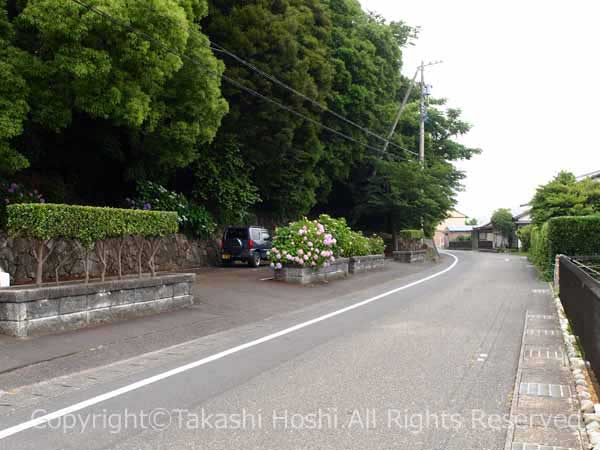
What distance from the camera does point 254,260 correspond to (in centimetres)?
2461

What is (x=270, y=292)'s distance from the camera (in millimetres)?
15172

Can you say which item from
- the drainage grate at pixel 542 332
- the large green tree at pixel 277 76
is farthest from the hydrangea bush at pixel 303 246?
the drainage grate at pixel 542 332

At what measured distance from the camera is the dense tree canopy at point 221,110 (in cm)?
1434

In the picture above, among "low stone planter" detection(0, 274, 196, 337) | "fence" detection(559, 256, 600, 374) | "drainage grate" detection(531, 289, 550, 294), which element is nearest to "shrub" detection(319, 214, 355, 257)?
"drainage grate" detection(531, 289, 550, 294)

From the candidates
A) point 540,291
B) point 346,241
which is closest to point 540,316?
point 540,291

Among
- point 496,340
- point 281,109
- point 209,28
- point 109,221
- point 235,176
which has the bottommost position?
point 496,340

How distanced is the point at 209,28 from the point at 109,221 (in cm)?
1472

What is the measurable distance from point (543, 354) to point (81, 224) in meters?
7.82

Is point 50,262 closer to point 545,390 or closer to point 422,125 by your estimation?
point 545,390

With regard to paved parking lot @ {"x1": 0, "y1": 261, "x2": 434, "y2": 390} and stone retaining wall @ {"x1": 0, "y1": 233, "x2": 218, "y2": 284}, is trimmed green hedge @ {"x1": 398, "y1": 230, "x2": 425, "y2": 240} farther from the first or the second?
paved parking lot @ {"x1": 0, "y1": 261, "x2": 434, "y2": 390}

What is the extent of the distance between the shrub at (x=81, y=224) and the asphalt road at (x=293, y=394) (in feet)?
9.79

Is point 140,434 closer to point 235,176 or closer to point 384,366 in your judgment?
point 384,366

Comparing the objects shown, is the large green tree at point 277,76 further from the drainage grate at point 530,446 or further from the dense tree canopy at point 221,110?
the drainage grate at point 530,446

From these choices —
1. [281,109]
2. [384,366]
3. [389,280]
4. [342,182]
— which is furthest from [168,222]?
[342,182]
